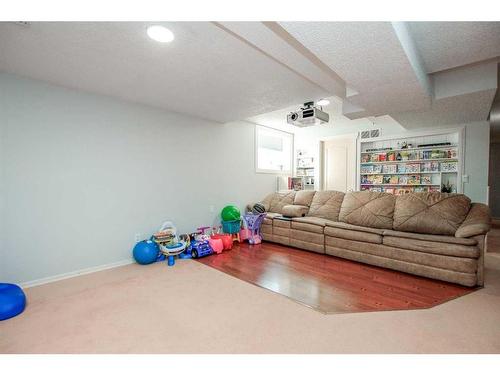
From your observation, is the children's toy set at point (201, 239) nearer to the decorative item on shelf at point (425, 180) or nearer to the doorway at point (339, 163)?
the doorway at point (339, 163)

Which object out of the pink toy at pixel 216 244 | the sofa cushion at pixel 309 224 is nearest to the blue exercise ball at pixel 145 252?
the pink toy at pixel 216 244

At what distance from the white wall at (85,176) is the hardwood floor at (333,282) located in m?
1.20

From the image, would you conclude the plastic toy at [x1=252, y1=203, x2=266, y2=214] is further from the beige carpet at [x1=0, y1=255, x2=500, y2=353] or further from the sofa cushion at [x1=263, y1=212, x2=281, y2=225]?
the beige carpet at [x1=0, y1=255, x2=500, y2=353]

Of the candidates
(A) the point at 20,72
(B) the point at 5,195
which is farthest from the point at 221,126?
(B) the point at 5,195

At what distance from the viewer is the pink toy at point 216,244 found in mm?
3756

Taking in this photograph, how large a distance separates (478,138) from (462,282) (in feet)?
9.82

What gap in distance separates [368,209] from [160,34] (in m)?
3.48

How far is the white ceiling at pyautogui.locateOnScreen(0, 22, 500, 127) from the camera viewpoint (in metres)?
1.70

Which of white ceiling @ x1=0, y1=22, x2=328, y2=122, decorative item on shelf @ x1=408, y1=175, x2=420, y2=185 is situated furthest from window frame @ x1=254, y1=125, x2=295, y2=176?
decorative item on shelf @ x1=408, y1=175, x2=420, y2=185

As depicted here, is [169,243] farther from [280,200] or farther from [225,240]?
[280,200]

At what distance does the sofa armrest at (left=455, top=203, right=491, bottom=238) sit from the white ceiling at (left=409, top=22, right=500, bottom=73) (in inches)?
Answer: 67.8

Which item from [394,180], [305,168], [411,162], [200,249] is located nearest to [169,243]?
[200,249]

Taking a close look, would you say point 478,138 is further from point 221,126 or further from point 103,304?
point 103,304

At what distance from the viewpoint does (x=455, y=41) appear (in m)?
2.02
